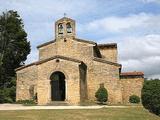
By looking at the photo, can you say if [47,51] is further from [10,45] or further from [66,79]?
[10,45]

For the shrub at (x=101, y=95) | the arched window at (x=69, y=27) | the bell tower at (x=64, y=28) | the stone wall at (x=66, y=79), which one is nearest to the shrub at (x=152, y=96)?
the shrub at (x=101, y=95)

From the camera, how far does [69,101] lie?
34.4 m

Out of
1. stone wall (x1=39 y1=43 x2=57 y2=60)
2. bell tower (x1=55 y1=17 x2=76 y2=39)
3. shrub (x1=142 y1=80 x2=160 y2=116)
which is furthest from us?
stone wall (x1=39 y1=43 x2=57 y2=60)

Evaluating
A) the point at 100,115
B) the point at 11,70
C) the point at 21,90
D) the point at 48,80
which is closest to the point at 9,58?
the point at 11,70

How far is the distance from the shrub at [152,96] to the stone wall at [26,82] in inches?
545

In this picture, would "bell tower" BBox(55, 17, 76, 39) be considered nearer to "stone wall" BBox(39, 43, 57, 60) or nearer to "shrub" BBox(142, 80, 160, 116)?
"stone wall" BBox(39, 43, 57, 60)

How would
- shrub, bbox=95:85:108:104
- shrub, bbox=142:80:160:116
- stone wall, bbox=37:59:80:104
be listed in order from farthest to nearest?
shrub, bbox=95:85:108:104 < stone wall, bbox=37:59:80:104 < shrub, bbox=142:80:160:116

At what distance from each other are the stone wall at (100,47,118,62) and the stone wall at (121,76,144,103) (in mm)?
7518

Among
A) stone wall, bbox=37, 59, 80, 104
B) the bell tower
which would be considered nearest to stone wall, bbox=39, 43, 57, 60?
the bell tower

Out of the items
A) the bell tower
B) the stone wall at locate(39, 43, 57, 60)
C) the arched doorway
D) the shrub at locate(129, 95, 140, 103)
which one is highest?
the bell tower

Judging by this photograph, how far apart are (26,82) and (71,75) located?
7.91 m

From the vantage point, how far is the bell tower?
3938 centimetres

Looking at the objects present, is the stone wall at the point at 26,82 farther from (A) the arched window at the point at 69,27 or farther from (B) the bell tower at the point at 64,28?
(A) the arched window at the point at 69,27

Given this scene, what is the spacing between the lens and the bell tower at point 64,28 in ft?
129
